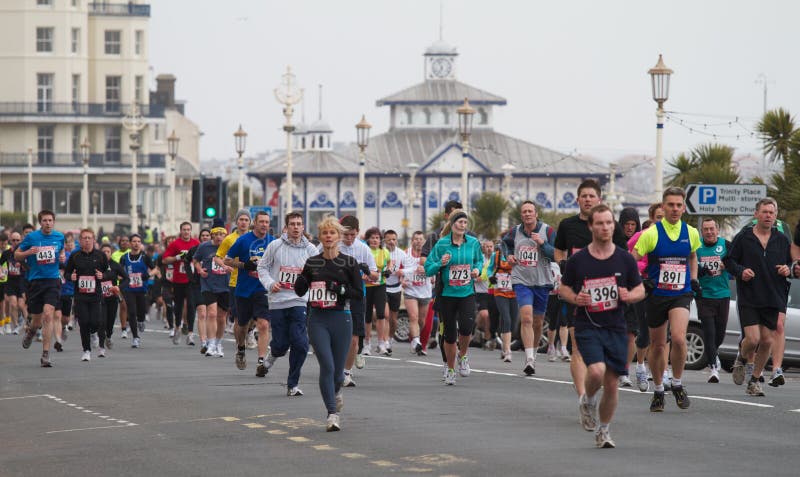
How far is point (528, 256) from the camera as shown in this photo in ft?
61.0

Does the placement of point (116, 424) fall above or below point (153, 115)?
below

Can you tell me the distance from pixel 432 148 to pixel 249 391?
105861 millimetres

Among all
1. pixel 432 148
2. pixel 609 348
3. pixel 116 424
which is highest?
pixel 432 148

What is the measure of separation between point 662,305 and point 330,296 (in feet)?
9.73

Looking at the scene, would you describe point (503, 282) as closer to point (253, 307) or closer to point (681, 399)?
point (253, 307)

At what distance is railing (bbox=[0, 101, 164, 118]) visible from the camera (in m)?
101

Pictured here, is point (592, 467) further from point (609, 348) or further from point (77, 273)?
point (77, 273)

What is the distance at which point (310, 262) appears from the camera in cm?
1295

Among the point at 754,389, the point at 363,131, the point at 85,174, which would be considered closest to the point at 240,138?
the point at 363,131

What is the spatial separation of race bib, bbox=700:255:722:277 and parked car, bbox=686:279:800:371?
1915 mm

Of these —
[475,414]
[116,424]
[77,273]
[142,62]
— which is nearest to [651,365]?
[475,414]

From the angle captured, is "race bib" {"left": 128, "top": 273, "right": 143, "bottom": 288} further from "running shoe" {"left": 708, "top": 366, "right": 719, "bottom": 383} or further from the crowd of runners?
"running shoe" {"left": 708, "top": 366, "right": 719, "bottom": 383}

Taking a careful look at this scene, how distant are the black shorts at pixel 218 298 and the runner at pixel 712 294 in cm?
730

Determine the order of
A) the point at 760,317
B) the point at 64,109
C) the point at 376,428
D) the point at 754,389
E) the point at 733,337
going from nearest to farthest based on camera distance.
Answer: the point at 376,428
the point at 754,389
the point at 760,317
the point at 733,337
the point at 64,109
